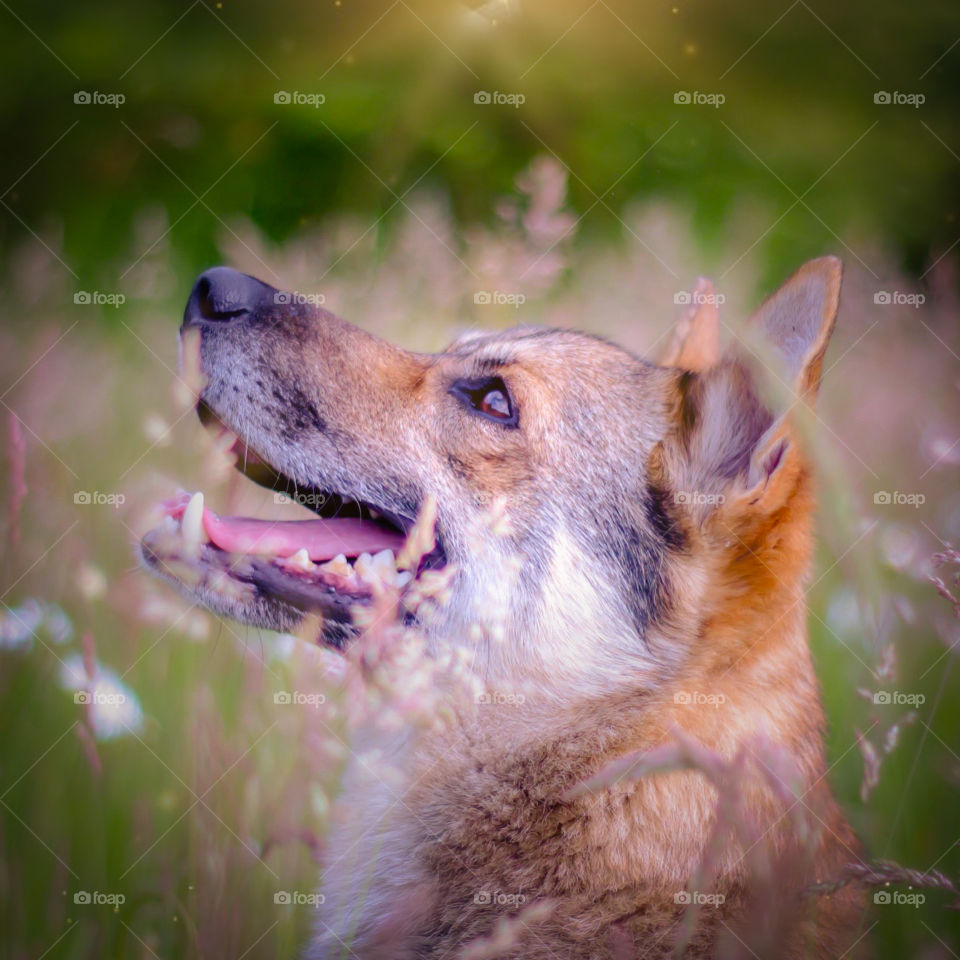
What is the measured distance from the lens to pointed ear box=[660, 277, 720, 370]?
286 cm

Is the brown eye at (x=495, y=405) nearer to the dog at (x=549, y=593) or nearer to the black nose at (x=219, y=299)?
the dog at (x=549, y=593)

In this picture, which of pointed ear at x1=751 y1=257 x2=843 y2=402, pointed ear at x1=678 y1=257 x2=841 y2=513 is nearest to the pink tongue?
pointed ear at x1=678 y1=257 x2=841 y2=513

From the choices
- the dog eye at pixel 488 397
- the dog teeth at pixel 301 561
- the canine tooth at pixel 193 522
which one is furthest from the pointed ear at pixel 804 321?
the canine tooth at pixel 193 522

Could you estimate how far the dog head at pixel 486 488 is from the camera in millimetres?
2162

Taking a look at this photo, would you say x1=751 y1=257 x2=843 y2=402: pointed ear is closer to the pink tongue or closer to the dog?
the dog

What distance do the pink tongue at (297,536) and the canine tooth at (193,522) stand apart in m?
0.07

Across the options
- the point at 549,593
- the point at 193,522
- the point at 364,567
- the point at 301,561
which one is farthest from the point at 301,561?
the point at 549,593

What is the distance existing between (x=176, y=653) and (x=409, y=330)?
1.64 meters

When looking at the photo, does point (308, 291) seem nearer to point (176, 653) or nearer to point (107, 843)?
point (176, 653)

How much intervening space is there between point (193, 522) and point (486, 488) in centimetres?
74

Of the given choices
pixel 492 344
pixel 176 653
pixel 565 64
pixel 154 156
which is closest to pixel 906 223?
pixel 565 64

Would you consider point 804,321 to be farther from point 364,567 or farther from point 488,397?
point 364,567

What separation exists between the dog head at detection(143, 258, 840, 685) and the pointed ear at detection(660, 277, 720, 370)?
0.50 m

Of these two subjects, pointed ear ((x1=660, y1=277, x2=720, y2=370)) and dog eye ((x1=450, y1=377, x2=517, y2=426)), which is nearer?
dog eye ((x1=450, y1=377, x2=517, y2=426))
